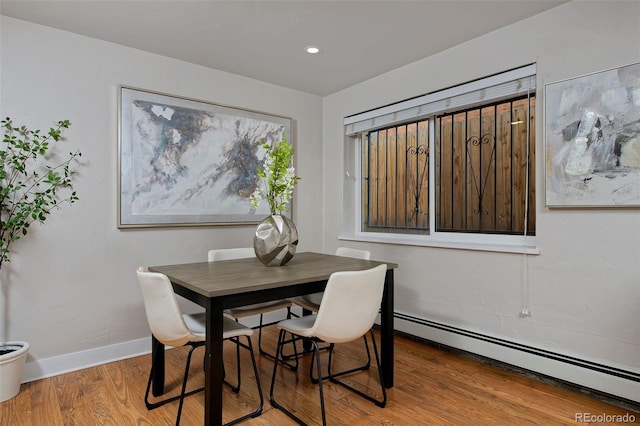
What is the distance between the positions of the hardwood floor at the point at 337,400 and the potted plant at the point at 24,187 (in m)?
0.28

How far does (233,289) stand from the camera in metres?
1.72

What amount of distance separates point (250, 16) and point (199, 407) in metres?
2.46

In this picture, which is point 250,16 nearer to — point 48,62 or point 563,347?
point 48,62

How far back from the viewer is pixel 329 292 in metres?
1.83

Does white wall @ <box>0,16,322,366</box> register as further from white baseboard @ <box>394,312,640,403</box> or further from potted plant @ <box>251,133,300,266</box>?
white baseboard @ <box>394,312,640,403</box>

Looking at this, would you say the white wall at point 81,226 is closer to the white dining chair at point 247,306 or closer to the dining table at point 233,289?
the white dining chair at point 247,306

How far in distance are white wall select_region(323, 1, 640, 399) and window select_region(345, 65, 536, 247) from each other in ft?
0.49

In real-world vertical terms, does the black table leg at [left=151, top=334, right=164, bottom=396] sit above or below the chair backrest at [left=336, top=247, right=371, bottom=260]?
below

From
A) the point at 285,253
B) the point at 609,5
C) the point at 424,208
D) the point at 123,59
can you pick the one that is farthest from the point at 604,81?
the point at 123,59

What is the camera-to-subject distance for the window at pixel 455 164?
8.82 ft

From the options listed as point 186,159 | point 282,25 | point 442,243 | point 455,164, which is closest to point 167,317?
point 186,159

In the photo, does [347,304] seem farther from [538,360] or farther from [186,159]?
[186,159]

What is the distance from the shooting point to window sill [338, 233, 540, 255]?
261 cm

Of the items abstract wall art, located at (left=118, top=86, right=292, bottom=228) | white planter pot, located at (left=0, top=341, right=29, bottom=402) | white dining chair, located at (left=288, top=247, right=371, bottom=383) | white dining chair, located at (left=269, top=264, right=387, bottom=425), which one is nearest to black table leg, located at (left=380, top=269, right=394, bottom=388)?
white dining chair, located at (left=288, top=247, right=371, bottom=383)
